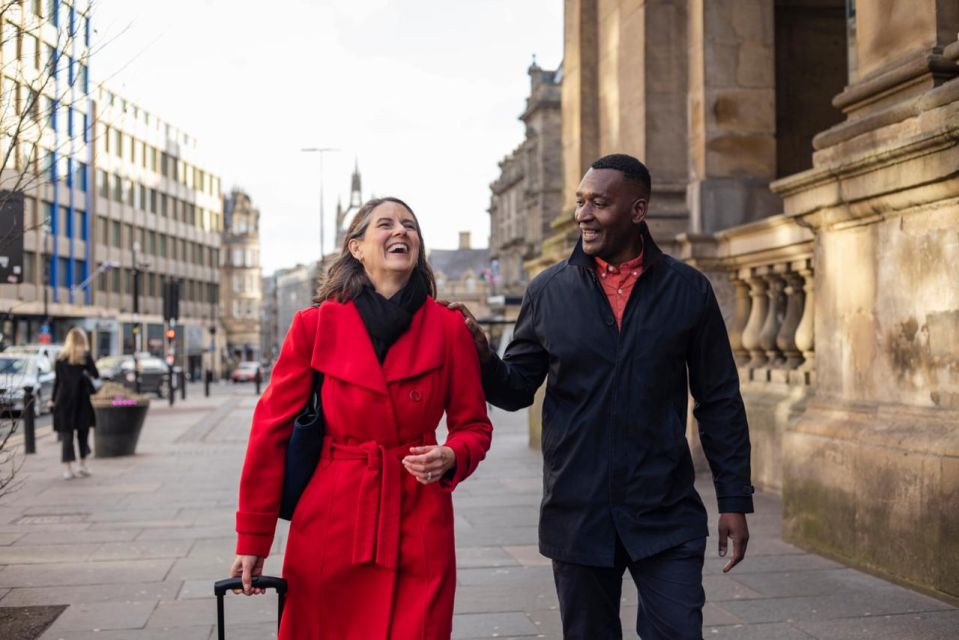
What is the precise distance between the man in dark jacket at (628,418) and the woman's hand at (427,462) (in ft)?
1.54

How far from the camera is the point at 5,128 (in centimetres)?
556

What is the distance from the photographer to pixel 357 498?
10.6 ft

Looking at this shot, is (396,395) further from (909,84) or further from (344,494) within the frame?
(909,84)

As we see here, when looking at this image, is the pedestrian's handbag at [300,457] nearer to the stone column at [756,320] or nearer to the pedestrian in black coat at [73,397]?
the stone column at [756,320]

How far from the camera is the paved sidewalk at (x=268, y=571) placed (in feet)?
18.2

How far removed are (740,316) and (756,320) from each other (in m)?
0.48

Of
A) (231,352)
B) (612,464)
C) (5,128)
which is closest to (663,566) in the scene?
(612,464)

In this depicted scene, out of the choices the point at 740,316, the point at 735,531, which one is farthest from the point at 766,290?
the point at 735,531

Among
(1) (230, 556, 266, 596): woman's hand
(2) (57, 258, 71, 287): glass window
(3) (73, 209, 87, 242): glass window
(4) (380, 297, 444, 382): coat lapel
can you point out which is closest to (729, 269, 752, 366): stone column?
(4) (380, 297, 444, 382): coat lapel

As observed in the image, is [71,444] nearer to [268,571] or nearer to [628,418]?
[268,571]

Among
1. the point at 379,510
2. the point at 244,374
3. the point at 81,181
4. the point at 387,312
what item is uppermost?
the point at 81,181

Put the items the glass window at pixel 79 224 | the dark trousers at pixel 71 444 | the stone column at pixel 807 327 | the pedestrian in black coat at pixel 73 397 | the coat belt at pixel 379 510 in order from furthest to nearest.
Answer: the glass window at pixel 79 224 → the pedestrian in black coat at pixel 73 397 → the dark trousers at pixel 71 444 → the stone column at pixel 807 327 → the coat belt at pixel 379 510

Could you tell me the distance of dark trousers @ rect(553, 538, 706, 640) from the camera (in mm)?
3338

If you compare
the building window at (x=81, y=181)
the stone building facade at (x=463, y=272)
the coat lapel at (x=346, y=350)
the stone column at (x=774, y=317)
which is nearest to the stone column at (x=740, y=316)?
the stone column at (x=774, y=317)
